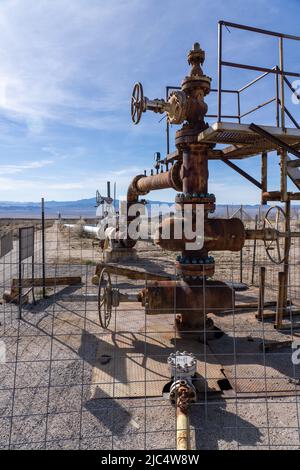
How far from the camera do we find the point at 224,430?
367cm

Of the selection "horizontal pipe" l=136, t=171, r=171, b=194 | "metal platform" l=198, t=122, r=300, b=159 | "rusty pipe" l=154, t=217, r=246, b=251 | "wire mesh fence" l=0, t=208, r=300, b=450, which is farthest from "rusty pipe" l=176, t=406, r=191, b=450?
"horizontal pipe" l=136, t=171, r=171, b=194

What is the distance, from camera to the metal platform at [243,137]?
17.1ft

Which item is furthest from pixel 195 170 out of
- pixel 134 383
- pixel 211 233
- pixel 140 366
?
pixel 134 383

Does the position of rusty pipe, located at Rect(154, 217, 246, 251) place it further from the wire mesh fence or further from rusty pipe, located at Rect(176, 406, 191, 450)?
rusty pipe, located at Rect(176, 406, 191, 450)

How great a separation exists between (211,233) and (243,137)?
1731 millimetres

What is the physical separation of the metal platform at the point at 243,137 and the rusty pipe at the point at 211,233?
1.39m

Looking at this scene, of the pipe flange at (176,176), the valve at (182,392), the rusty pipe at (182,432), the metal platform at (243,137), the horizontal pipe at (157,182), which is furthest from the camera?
the horizontal pipe at (157,182)

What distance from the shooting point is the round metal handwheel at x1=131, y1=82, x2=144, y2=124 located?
630 cm

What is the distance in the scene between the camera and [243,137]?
5855mm

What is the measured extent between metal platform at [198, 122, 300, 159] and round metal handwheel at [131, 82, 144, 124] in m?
1.36

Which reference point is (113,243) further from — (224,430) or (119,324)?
(224,430)

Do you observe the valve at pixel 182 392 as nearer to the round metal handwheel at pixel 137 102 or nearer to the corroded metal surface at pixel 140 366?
the corroded metal surface at pixel 140 366

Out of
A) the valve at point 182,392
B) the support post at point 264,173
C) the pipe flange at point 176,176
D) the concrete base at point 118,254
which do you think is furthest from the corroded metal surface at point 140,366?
the concrete base at point 118,254

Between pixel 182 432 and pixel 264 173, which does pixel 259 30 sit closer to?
pixel 264 173
